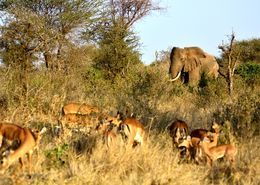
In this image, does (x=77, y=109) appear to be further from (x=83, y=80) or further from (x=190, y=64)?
(x=190, y=64)

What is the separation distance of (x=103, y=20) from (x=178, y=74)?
420 cm

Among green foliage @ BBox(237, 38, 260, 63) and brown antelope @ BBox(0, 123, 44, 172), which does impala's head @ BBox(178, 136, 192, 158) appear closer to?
brown antelope @ BBox(0, 123, 44, 172)

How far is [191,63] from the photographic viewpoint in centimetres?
2598

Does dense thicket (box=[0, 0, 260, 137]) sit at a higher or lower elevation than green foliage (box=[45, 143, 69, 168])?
higher

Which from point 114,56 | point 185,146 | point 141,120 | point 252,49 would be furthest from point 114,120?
point 252,49

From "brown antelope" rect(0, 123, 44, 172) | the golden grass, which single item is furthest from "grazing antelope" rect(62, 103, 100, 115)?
"brown antelope" rect(0, 123, 44, 172)

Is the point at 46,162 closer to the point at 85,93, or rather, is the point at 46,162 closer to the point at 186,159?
the point at 186,159

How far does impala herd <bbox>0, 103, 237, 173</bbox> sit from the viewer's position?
293 inches

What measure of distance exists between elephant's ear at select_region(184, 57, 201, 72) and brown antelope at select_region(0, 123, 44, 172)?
18.1m

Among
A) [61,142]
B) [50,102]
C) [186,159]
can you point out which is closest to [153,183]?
[186,159]

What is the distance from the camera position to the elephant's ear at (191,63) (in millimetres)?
25672

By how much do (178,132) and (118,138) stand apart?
3.83ft

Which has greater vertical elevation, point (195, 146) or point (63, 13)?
point (63, 13)

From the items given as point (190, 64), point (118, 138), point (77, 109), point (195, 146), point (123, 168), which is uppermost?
point (190, 64)
